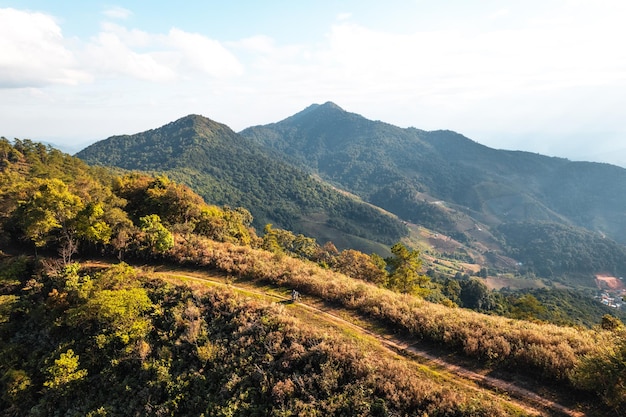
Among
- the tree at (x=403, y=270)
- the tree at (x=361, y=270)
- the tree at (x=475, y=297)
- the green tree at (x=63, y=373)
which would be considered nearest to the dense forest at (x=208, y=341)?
the green tree at (x=63, y=373)

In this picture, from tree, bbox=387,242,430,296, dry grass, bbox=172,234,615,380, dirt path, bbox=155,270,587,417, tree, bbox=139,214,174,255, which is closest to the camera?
dirt path, bbox=155,270,587,417

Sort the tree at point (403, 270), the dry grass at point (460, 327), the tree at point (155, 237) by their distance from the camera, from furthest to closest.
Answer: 1. the tree at point (403, 270)
2. the tree at point (155, 237)
3. the dry grass at point (460, 327)

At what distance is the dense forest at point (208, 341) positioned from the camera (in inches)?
553

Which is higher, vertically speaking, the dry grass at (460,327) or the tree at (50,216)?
the tree at (50,216)

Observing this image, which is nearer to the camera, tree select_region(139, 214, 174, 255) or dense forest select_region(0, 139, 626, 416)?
Result: dense forest select_region(0, 139, 626, 416)

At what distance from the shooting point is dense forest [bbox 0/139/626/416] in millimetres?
14039

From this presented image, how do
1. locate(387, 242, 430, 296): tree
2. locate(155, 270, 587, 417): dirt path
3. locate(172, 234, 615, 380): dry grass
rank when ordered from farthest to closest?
locate(387, 242, 430, 296): tree
locate(172, 234, 615, 380): dry grass
locate(155, 270, 587, 417): dirt path

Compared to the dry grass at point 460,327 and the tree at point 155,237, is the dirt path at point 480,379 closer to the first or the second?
the dry grass at point 460,327

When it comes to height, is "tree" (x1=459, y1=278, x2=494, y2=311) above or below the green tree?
below

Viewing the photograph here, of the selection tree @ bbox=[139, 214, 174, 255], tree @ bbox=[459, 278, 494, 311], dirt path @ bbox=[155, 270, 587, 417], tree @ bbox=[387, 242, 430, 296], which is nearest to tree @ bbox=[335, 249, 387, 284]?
tree @ bbox=[387, 242, 430, 296]

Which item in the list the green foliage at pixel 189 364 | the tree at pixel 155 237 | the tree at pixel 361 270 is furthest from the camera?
the tree at pixel 361 270

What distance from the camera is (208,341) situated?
60.8ft

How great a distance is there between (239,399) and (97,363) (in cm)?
1131

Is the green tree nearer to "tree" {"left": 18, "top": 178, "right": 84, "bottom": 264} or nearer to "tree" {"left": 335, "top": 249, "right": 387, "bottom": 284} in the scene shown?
"tree" {"left": 18, "top": 178, "right": 84, "bottom": 264}
